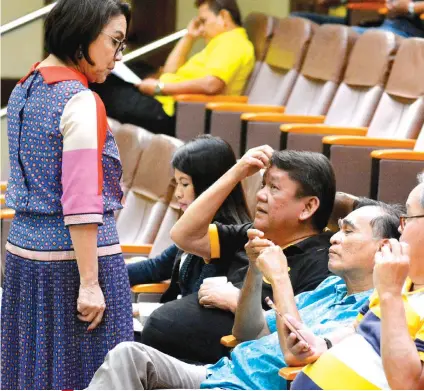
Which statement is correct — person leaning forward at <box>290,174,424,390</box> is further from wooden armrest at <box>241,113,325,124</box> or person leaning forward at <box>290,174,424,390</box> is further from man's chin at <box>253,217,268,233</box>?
wooden armrest at <box>241,113,325,124</box>

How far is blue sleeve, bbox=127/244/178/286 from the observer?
9.80 ft

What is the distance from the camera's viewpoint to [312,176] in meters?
2.31

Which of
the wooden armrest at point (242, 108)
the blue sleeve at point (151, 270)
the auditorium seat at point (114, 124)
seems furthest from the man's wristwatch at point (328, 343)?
the auditorium seat at point (114, 124)

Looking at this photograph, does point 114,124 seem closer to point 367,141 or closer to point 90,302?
point 367,141

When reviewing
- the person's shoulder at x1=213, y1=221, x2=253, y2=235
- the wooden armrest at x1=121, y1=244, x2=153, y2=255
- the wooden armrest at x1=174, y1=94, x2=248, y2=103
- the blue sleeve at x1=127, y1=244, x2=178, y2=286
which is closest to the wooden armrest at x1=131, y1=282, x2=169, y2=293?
the blue sleeve at x1=127, y1=244, x2=178, y2=286

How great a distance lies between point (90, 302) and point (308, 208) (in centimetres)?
58

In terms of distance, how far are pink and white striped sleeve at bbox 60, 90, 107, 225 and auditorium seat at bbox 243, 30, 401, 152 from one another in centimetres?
188

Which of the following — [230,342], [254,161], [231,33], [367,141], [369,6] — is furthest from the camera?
[369,6]

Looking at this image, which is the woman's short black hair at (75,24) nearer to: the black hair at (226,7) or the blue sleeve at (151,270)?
the blue sleeve at (151,270)

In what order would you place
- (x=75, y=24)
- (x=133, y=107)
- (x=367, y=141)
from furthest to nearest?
(x=133, y=107), (x=367, y=141), (x=75, y=24)

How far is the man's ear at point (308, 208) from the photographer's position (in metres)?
2.30

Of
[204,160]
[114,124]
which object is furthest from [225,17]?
[204,160]

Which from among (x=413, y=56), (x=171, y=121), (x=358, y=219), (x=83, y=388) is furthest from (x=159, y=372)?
(x=171, y=121)

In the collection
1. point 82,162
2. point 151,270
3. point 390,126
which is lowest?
point 151,270
